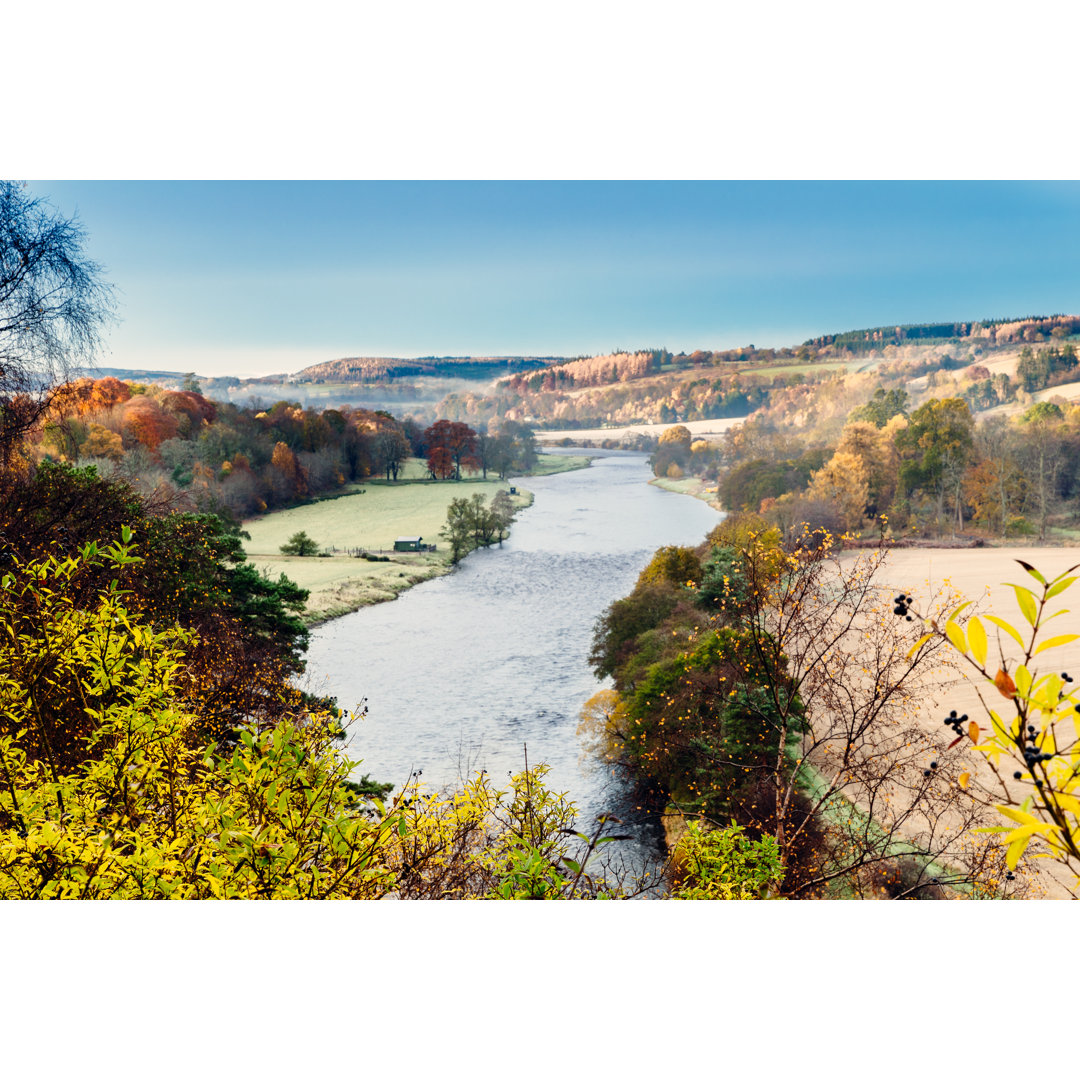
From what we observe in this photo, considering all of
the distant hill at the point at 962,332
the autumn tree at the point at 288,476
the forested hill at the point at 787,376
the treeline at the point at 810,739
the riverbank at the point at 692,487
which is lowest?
the treeline at the point at 810,739

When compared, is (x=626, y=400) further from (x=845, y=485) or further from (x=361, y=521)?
(x=361, y=521)

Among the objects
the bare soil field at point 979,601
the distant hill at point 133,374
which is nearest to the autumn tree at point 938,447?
the bare soil field at point 979,601

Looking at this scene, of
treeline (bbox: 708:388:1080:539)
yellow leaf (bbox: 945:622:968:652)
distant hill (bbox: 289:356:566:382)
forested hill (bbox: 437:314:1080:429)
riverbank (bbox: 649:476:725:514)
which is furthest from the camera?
riverbank (bbox: 649:476:725:514)

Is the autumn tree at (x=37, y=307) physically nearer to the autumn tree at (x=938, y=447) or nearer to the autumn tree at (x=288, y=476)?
the autumn tree at (x=288, y=476)

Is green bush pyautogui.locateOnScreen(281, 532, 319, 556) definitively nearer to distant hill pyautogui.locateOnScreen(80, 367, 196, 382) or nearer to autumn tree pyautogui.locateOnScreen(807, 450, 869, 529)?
distant hill pyautogui.locateOnScreen(80, 367, 196, 382)

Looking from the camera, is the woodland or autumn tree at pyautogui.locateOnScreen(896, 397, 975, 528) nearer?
the woodland

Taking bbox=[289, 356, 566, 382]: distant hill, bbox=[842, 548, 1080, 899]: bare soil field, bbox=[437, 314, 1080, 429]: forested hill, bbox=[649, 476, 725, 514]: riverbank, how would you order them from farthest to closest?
bbox=[649, 476, 725, 514]: riverbank
bbox=[289, 356, 566, 382]: distant hill
bbox=[437, 314, 1080, 429]: forested hill
bbox=[842, 548, 1080, 899]: bare soil field

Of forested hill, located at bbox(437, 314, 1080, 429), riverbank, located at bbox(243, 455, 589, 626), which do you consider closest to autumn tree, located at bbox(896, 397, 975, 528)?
forested hill, located at bbox(437, 314, 1080, 429)

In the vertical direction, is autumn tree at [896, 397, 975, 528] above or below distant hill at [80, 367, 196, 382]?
below
